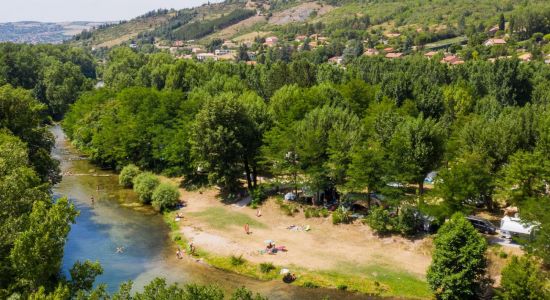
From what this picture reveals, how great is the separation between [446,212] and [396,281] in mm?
7107

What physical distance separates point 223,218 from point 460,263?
2453 centimetres

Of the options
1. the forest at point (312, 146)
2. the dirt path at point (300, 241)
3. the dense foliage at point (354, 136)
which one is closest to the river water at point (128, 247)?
the dirt path at point (300, 241)

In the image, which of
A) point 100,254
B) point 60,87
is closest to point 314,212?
point 100,254

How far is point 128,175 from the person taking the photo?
197 feet

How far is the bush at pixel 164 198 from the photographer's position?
50.8 m

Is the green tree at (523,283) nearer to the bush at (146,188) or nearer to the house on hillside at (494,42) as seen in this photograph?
the bush at (146,188)

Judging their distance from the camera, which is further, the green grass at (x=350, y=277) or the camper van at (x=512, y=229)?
the camper van at (x=512, y=229)

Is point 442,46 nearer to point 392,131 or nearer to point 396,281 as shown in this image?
point 392,131

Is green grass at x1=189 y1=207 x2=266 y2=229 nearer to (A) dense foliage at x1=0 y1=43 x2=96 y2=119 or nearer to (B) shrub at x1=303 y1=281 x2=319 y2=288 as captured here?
(B) shrub at x1=303 y1=281 x2=319 y2=288

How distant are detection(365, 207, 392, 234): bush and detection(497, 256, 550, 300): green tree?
13678mm

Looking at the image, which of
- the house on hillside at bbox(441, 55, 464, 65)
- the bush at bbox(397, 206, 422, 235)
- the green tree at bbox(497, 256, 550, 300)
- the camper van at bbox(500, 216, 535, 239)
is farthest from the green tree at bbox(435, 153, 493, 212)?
the house on hillside at bbox(441, 55, 464, 65)

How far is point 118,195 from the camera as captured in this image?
5759 centimetres

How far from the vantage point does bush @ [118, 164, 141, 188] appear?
60.0 m

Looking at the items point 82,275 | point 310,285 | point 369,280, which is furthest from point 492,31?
point 82,275
